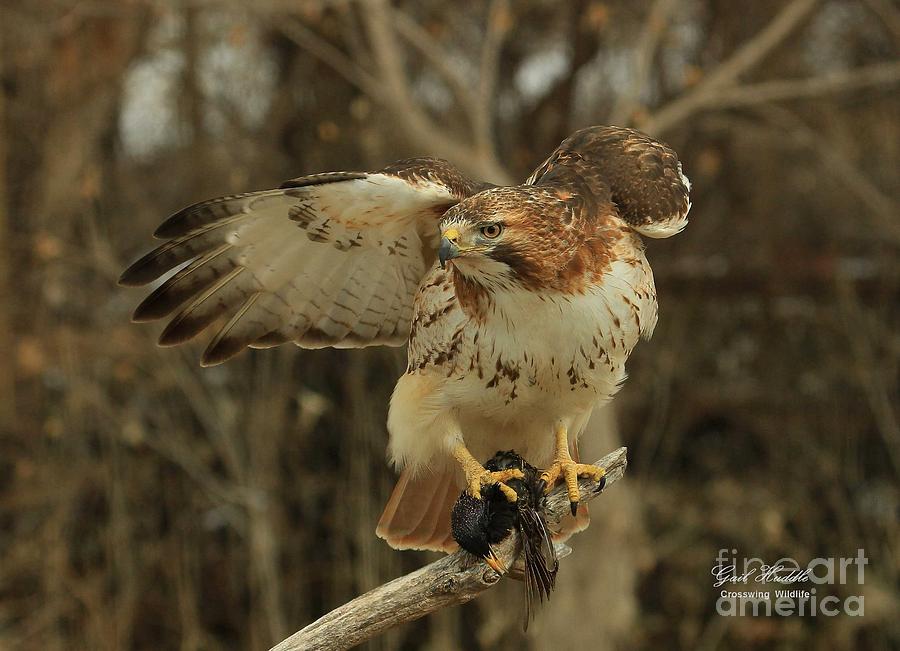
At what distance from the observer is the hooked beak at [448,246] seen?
2.71 metres

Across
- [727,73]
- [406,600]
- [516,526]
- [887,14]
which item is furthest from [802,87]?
[406,600]

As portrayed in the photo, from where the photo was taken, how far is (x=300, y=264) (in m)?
3.58

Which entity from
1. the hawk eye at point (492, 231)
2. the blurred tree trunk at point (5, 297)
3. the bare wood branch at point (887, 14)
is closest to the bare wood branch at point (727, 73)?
the bare wood branch at point (887, 14)

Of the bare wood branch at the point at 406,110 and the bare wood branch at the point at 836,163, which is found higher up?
the bare wood branch at the point at 406,110

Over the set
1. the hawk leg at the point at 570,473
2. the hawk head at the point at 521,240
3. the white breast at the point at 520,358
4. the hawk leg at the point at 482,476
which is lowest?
the hawk leg at the point at 570,473

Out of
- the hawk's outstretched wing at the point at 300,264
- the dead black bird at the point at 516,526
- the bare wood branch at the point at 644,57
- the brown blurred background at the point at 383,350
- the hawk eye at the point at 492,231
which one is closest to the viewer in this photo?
the hawk eye at the point at 492,231

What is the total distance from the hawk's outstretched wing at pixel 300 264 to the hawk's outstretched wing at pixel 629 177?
0.33 meters

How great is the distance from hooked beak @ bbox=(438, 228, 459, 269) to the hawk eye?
0.09 metres

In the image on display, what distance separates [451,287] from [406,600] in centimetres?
88

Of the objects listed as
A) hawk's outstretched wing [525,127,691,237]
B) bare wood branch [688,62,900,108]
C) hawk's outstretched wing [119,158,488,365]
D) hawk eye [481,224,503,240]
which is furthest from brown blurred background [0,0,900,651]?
hawk eye [481,224,503,240]

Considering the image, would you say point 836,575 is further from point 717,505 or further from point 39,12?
point 39,12

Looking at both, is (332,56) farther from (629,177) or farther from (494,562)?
(494,562)

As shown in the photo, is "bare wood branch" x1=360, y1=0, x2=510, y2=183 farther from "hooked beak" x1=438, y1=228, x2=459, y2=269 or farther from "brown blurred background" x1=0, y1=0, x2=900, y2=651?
"hooked beak" x1=438, y1=228, x2=459, y2=269

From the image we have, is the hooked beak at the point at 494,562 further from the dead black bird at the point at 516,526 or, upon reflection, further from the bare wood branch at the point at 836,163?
the bare wood branch at the point at 836,163
